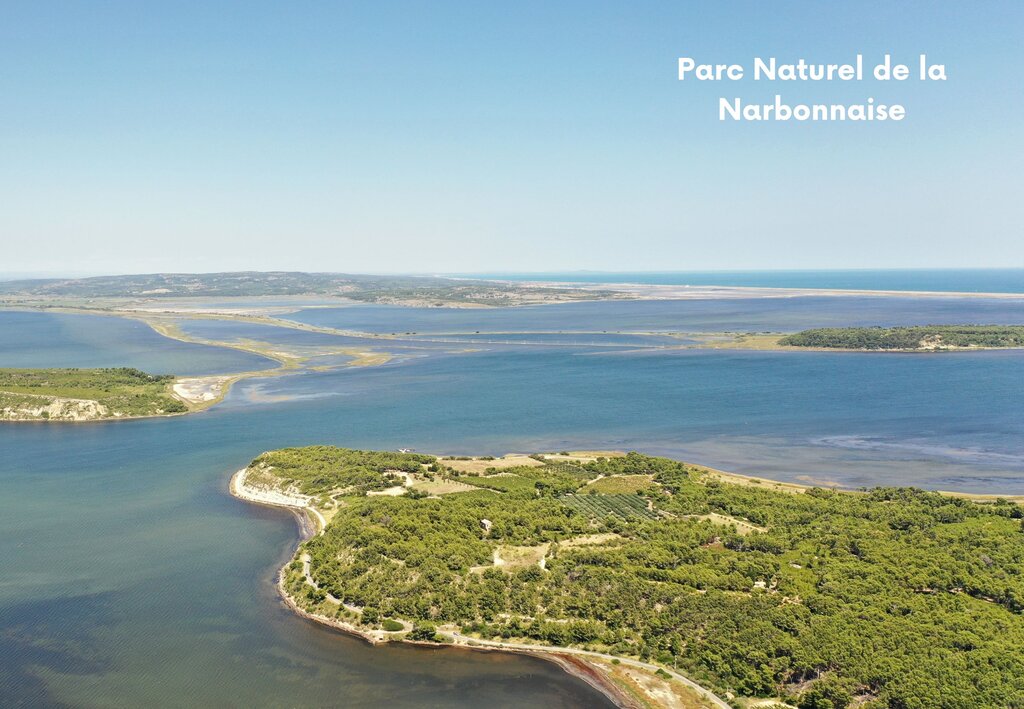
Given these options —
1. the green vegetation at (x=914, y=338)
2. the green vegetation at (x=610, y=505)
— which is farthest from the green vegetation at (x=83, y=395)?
the green vegetation at (x=914, y=338)

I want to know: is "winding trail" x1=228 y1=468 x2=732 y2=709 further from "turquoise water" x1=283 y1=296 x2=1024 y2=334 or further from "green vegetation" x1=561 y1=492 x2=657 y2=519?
"turquoise water" x1=283 y1=296 x2=1024 y2=334

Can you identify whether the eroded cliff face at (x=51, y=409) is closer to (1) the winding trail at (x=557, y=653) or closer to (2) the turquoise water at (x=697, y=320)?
(1) the winding trail at (x=557, y=653)

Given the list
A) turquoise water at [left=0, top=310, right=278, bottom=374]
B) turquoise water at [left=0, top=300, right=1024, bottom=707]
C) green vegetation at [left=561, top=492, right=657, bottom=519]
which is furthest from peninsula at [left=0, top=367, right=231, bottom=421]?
green vegetation at [left=561, top=492, right=657, bottom=519]

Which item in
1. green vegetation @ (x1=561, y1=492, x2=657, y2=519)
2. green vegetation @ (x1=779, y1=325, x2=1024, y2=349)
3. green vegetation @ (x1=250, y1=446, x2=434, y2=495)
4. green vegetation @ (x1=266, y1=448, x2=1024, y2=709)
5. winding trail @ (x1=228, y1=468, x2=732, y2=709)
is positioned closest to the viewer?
green vegetation @ (x1=266, y1=448, x2=1024, y2=709)

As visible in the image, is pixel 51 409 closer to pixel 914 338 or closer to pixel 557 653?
pixel 557 653

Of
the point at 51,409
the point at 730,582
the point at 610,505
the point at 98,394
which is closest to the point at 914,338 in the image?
the point at 610,505

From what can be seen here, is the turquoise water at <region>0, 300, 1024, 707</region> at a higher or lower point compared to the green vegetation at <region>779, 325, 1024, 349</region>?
lower

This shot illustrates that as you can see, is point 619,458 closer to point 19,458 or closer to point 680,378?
point 680,378
